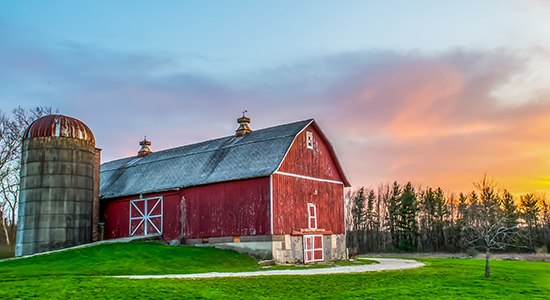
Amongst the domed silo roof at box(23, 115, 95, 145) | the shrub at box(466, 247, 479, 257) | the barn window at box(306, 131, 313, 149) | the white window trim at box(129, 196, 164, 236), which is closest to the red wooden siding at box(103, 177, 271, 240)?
the white window trim at box(129, 196, 164, 236)

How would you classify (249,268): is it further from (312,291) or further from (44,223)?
(44,223)

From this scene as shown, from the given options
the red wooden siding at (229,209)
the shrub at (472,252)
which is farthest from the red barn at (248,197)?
the shrub at (472,252)

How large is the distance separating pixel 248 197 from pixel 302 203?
321 cm

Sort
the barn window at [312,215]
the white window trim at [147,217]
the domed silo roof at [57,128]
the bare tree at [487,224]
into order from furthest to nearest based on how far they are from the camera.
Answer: the white window trim at [147,217], the domed silo roof at [57,128], the barn window at [312,215], the bare tree at [487,224]

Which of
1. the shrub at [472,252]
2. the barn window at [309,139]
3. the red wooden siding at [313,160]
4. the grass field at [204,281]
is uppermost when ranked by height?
the barn window at [309,139]

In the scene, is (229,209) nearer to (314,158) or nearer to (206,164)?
(206,164)

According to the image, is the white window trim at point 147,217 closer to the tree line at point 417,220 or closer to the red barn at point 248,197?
the red barn at point 248,197

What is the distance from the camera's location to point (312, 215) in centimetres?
2627

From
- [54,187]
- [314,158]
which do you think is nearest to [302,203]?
[314,158]

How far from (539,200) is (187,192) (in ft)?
192

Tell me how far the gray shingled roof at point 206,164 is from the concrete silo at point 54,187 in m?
3.46

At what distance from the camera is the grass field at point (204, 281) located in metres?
12.6

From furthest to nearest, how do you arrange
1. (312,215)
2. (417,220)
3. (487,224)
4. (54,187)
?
1. (417,220)
2. (54,187)
3. (312,215)
4. (487,224)

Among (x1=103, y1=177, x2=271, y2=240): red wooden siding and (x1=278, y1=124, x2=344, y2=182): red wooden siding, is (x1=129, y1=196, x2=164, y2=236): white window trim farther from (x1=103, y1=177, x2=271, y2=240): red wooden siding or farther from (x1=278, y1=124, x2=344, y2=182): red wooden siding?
(x1=278, y1=124, x2=344, y2=182): red wooden siding
